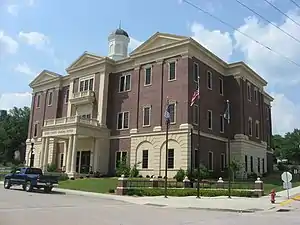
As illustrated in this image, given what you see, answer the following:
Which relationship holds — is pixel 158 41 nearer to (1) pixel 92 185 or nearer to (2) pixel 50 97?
(1) pixel 92 185

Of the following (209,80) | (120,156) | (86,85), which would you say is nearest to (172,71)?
(209,80)

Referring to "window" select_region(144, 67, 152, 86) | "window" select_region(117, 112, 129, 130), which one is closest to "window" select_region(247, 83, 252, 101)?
"window" select_region(144, 67, 152, 86)

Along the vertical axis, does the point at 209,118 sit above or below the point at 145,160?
above

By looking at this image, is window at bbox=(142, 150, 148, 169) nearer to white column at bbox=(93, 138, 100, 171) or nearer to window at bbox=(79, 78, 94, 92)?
white column at bbox=(93, 138, 100, 171)

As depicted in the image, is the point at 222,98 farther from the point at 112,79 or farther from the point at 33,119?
the point at 33,119

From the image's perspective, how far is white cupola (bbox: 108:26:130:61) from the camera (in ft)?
193

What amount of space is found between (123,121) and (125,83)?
17.2ft

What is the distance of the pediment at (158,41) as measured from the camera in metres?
44.9

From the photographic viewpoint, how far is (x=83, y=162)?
51.3m

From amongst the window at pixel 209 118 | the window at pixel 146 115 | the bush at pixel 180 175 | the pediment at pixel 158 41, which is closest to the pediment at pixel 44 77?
the pediment at pixel 158 41

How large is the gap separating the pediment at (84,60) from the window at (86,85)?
2464 mm

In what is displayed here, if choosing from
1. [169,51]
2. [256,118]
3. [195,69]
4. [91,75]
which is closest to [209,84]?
[195,69]

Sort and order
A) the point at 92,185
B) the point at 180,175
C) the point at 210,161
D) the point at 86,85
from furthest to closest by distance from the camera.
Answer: the point at 86,85 < the point at 210,161 < the point at 180,175 < the point at 92,185

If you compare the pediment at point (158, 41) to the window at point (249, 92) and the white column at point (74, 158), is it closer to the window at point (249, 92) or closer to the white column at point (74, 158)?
the white column at point (74, 158)
